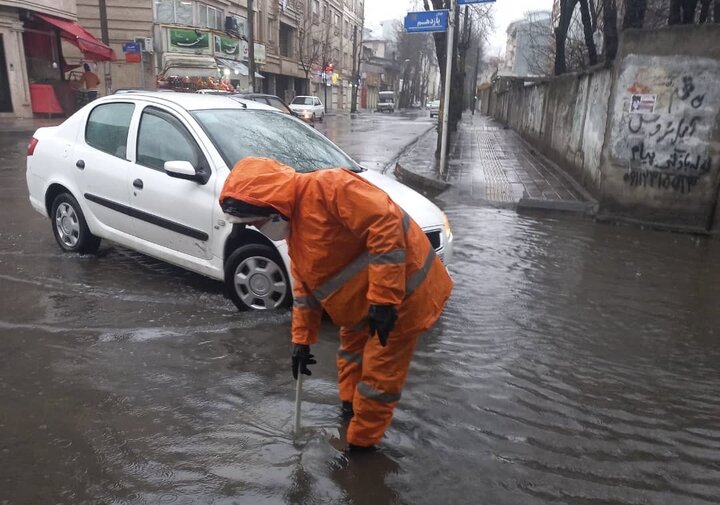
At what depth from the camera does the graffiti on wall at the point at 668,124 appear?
7.22 metres

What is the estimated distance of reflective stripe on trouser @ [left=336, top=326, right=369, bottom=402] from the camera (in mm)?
2891

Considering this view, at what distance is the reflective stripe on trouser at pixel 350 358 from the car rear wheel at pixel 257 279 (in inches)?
56.5

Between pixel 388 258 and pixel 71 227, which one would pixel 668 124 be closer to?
pixel 388 258

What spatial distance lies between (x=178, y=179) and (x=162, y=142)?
48 cm

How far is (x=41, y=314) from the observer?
4.47 metres

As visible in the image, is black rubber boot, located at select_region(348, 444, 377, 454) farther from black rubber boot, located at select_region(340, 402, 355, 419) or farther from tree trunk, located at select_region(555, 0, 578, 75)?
tree trunk, located at select_region(555, 0, 578, 75)

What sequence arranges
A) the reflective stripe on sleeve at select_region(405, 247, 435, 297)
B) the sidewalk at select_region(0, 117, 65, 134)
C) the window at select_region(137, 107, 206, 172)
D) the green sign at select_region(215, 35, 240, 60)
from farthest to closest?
the green sign at select_region(215, 35, 240, 60)
the sidewalk at select_region(0, 117, 65, 134)
the window at select_region(137, 107, 206, 172)
the reflective stripe on sleeve at select_region(405, 247, 435, 297)

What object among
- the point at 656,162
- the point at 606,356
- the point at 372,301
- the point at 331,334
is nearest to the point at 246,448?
the point at 372,301

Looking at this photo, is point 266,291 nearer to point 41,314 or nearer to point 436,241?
point 436,241

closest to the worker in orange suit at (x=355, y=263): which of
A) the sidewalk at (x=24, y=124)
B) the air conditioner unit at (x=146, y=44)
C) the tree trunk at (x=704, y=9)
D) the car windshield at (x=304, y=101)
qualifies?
the tree trunk at (x=704, y=9)

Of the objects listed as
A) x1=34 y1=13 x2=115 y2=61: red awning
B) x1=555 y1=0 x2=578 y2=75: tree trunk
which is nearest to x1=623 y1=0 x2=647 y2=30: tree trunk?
x1=555 y1=0 x2=578 y2=75: tree trunk

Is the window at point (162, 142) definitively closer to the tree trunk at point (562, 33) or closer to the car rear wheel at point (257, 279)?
the car rear wheel at point (257, 279)

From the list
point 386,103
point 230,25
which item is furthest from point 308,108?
point 386,103

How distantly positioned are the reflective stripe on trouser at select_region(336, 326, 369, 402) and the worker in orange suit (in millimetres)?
86
